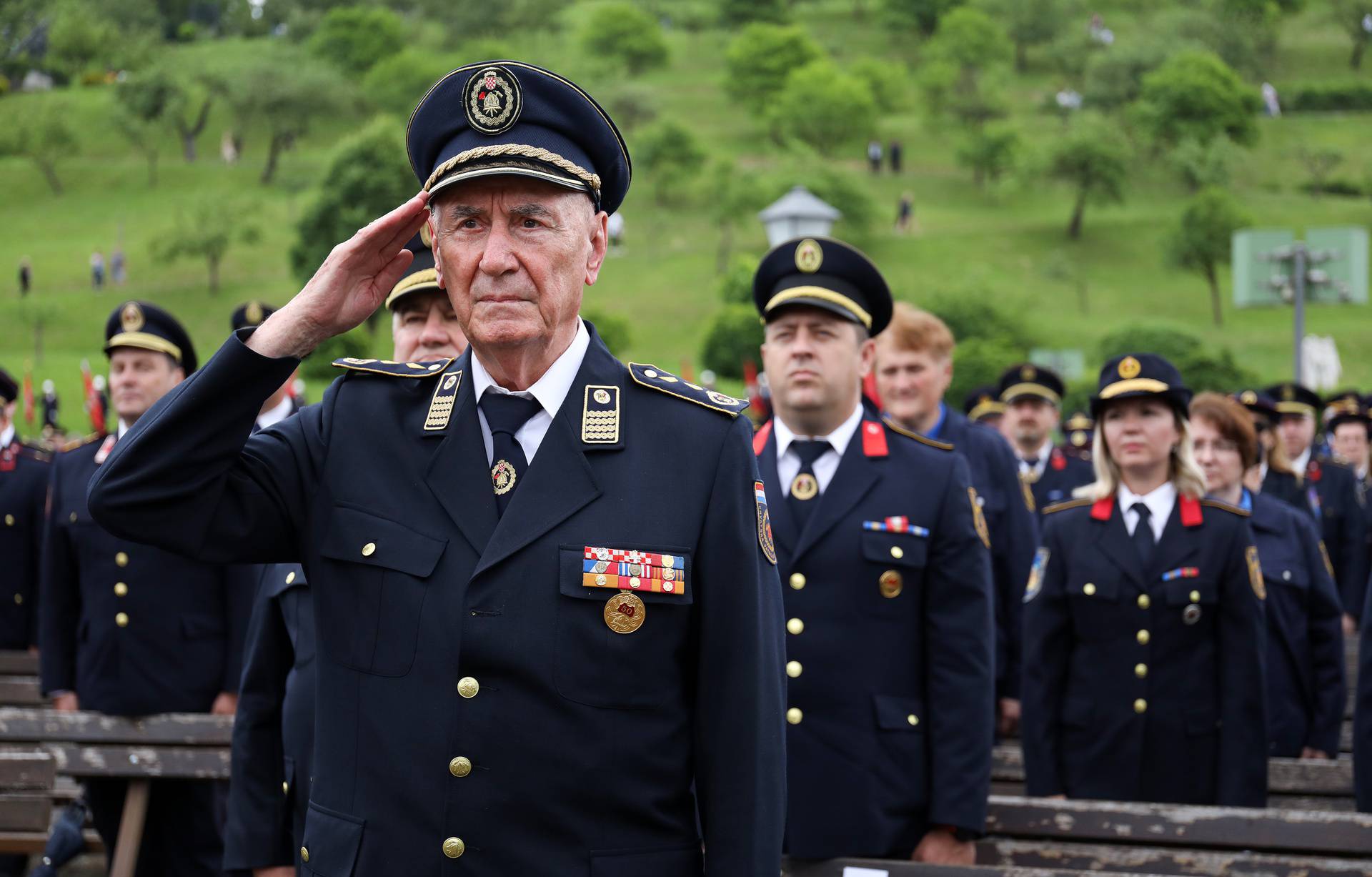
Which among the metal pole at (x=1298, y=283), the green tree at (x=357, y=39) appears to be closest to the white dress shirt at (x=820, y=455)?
the metal pole at (x=1298, y=283)

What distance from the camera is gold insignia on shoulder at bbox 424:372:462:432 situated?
9.46 feet

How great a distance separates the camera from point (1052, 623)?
620 cm

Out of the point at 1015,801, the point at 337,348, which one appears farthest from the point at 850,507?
the point at 337,348

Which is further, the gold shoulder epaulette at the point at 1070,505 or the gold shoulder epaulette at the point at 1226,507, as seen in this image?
the gold shoulder epaulette at the point at 1070,505

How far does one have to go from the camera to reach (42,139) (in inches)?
2788

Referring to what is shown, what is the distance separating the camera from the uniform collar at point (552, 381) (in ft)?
9.50

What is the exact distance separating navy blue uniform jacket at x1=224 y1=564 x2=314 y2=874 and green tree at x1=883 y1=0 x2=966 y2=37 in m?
107

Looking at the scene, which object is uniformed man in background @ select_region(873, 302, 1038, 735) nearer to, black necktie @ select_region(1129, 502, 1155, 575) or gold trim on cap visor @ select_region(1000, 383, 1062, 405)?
black necktie @ select_region(1129, 502, 1155, 575)

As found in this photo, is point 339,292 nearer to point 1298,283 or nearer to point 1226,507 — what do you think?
point 1226,507

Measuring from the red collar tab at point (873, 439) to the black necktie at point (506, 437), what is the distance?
215 centimetres

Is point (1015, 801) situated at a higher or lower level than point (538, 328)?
lower

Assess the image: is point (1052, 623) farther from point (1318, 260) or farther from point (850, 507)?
point (1318, 260)

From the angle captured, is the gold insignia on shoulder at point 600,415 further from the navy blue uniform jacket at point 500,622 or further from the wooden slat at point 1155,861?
the wooden slat at point 1155,861

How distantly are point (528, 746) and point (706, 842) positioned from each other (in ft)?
1.21
